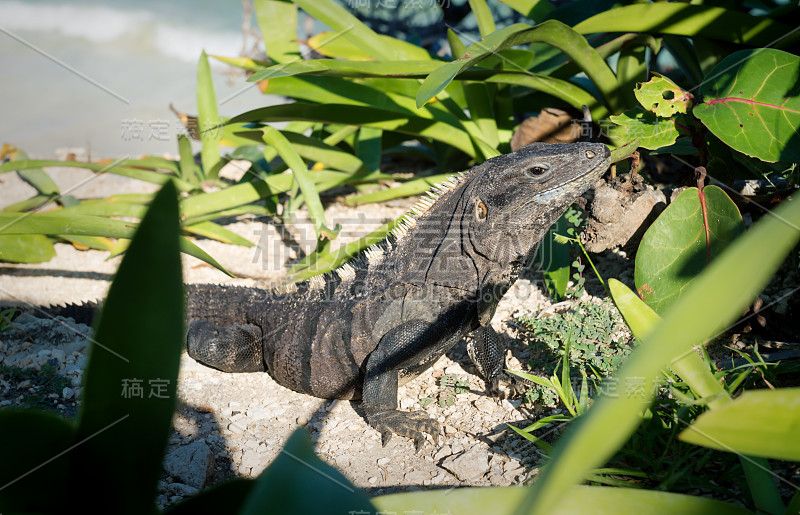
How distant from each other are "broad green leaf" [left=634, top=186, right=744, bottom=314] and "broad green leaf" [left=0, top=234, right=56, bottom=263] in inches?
191

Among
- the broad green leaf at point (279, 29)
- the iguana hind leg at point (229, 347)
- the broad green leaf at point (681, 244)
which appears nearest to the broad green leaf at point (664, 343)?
the broad green leaf at point (681, 244)

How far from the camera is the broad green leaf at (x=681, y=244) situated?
2.78 metres

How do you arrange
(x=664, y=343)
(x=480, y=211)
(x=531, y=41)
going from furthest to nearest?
(x=531, y=41)
(x=480, y=211)
(x=664, y=343)

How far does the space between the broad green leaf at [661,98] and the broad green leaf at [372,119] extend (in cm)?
179

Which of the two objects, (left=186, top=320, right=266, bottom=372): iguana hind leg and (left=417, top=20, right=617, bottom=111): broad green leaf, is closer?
(left=417, top=20, right=617, bottom=111): broad green leaf

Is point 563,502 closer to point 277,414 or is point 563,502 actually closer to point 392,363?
point 392,363

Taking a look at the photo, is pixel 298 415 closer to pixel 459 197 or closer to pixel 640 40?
pixel 459 197

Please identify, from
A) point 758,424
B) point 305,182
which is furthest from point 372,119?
point 758,424

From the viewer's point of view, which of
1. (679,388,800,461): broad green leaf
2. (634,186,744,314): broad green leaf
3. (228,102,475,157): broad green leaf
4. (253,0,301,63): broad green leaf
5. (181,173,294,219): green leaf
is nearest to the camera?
(679,388,800,461): broad green leaf

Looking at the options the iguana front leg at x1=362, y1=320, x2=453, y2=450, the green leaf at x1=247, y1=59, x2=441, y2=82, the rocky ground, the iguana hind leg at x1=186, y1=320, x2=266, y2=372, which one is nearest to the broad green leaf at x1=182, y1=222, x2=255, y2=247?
the rocky ground

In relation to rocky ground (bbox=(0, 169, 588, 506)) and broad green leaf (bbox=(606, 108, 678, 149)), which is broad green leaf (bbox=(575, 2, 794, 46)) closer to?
broad green leaf (bbox=(606, 108, 678, 149))

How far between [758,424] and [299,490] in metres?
0.89

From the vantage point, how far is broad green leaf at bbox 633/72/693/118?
3.11 m

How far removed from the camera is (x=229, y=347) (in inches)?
146
